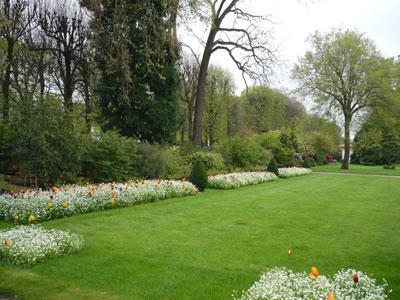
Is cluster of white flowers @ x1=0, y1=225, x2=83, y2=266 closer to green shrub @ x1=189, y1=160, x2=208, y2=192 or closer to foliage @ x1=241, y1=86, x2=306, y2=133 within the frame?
green shrub @ x1=189, y1=160, x2=208, y2=192

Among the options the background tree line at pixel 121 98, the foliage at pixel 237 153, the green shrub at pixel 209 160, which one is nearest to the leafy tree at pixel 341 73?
the background tree line at pixel 121 98

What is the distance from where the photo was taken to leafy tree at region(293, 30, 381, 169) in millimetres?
30859

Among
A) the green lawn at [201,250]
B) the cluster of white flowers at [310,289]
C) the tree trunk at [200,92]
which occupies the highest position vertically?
the tree trunk at [200,92]

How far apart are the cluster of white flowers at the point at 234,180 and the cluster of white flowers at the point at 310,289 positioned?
34.0 feet

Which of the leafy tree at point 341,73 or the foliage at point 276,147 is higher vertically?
the leafy tree at point 341,73

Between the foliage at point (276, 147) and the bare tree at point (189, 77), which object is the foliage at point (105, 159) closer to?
the foliage at point (276, 147)

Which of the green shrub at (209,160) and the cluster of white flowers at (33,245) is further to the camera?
the green shrub at (209,160)

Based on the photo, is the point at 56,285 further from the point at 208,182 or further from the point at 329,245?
the point at 208,182

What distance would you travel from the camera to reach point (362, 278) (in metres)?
3.89

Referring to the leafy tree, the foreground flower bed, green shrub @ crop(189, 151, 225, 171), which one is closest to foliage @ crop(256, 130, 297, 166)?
green shrub @ crop(189, 151, 225, 171)

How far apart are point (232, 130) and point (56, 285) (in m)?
35.3

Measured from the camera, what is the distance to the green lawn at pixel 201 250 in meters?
4.20

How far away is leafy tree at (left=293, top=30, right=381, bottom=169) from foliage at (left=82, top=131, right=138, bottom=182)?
78.8 ft

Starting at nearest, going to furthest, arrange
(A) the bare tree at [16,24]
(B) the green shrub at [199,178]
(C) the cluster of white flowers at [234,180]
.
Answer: (B) the green shrub at [199,178] < (C) the cluster of white flowers at [234,180] < (A) the bare tree at [16,24]
